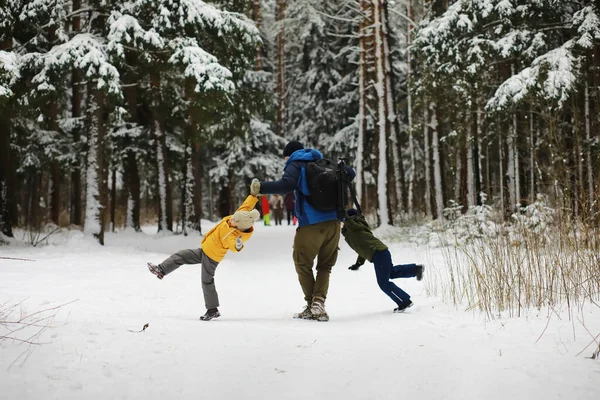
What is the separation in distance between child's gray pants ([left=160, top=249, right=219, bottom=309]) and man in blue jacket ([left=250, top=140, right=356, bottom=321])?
3.10 feet

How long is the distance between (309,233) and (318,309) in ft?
2.76

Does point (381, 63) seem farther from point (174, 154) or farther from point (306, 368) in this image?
point (306, 368)

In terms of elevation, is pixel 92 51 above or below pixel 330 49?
below

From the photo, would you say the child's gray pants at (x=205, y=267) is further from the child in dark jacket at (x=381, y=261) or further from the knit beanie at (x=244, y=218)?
the child in dark jacket at (x=381, y=261)

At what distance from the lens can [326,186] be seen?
5121mm

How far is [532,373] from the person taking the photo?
122 inches

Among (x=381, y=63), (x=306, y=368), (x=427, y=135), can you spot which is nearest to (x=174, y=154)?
(x=381, y=63)

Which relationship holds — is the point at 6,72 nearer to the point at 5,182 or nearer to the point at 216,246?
the point at 5,182

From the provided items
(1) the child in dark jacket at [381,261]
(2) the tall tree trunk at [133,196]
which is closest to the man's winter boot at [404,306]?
(1) the child in dark jacket at [381,261]

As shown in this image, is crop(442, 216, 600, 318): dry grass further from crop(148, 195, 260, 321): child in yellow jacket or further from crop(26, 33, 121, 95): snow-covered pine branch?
crop(26, 33, 121, 95): snow-covered pine branch

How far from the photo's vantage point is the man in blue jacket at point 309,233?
16.8ft

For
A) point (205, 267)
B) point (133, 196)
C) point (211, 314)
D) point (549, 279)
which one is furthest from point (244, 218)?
point (133, 196)

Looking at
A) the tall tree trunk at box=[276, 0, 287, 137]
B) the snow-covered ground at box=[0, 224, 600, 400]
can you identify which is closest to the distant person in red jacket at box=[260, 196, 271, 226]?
the tall tree trunk at box=[276, 0, 287, 137]

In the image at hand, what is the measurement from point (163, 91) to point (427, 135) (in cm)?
1335
